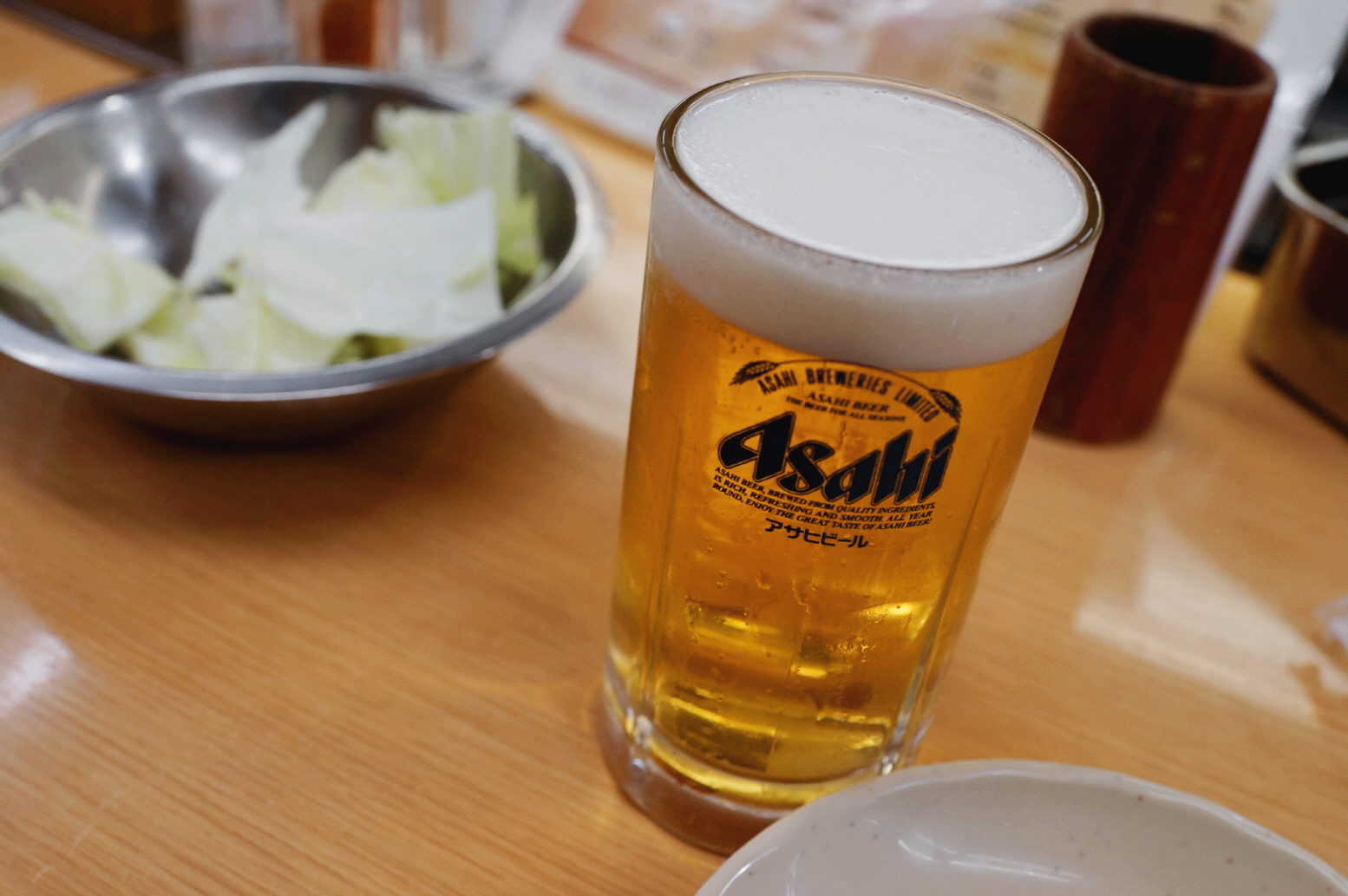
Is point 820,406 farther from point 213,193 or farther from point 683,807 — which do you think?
point 213,193

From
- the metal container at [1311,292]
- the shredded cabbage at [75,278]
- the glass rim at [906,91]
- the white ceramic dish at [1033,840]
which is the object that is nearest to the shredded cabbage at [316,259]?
the shredded cabbage at [75,278]

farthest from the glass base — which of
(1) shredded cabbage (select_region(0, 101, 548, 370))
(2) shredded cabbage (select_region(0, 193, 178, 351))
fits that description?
(2) shredded cabbage (select_region(0, 193, 178, 351))

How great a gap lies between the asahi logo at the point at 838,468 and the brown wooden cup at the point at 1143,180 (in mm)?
369

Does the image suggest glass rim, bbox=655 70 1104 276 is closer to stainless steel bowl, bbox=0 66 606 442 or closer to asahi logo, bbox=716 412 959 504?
asahi logo, bbox=716 412 959 504

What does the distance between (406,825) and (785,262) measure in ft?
1.10

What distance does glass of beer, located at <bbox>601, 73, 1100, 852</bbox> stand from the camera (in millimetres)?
400

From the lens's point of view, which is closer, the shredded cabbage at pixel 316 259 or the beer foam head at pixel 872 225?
the beer foam head at pixel 872 225

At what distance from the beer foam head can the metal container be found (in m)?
0.51

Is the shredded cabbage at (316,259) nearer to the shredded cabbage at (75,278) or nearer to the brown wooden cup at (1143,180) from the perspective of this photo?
the shredded cabbage at (75,278)

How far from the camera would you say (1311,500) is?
83 centimetres

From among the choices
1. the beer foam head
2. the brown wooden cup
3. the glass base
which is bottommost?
the glass base

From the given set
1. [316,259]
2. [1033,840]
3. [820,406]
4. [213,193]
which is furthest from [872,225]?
A: [213,193]

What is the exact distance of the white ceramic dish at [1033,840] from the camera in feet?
1.52

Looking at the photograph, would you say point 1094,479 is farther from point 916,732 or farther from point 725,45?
point 725,45
